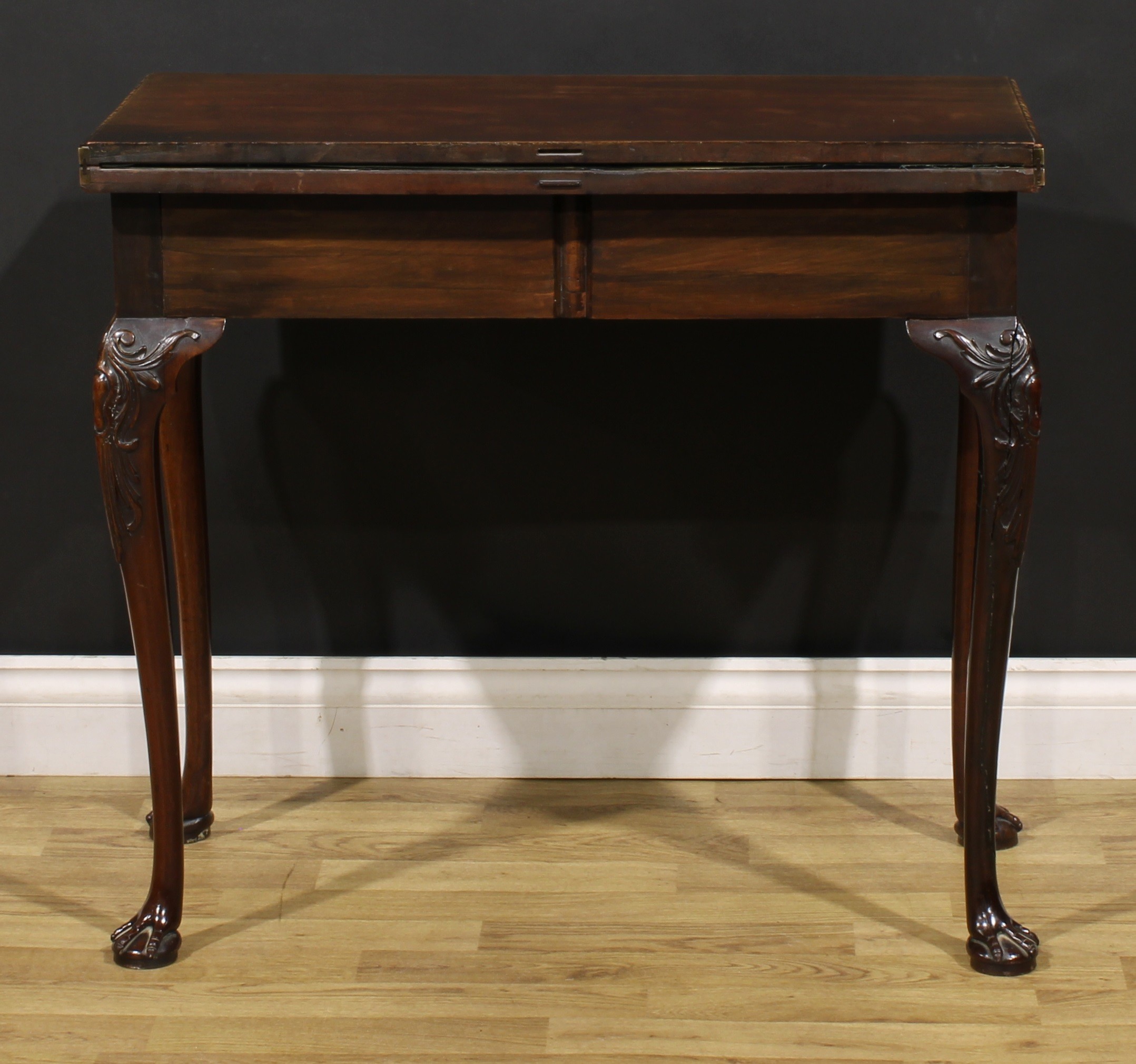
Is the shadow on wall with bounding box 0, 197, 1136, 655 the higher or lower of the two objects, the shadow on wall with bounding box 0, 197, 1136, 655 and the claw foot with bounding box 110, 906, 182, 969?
the higher

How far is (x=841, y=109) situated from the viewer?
1.62 m

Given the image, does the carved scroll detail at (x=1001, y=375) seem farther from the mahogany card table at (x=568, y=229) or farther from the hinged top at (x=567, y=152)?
the hinged top at (x=567, y=152)

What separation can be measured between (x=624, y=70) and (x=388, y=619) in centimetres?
93

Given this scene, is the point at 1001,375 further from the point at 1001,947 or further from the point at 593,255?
the point at 1001,947

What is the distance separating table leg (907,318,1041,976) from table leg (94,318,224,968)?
2.81 ft

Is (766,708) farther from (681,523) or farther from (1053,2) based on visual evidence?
(1053,2)

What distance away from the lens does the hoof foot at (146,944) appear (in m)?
1.72

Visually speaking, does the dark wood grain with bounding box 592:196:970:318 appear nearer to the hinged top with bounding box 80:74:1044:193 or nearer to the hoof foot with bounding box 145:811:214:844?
the hinged top with bounding box 80:74:1044:193

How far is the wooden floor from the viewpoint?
1.58 metres

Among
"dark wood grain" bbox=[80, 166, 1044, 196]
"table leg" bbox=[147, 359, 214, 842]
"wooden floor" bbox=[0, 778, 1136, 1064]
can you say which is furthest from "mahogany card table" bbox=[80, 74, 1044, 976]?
"wooden floor" bbox=[0, 778, 1136, 1064]

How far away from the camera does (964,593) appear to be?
197cm

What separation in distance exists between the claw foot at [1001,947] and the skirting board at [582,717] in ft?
1.73

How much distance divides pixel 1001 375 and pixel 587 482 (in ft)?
2.58

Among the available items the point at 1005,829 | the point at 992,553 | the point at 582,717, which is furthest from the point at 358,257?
the point at 1005,829
